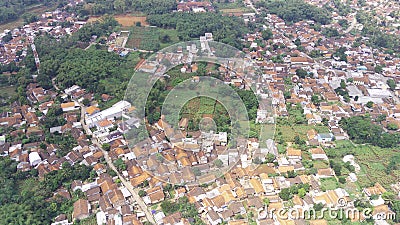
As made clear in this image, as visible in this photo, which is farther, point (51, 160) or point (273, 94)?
point (273, 94)

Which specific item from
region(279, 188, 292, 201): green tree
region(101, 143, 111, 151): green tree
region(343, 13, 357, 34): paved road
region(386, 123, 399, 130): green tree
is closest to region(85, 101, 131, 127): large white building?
region(101, 143, 111, 151): green tree

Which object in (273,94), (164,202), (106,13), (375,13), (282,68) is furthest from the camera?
(375,13)

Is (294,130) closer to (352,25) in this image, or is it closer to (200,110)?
(200,110)

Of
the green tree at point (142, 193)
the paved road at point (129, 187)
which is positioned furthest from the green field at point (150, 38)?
the green tree at point (142, 193)

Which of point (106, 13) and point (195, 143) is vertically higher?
point (106, 13)

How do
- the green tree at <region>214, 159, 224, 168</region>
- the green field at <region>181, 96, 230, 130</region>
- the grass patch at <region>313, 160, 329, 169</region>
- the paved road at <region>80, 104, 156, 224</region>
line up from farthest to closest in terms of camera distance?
the green field at <region>181, 96, 230, 130</region> → the grass patch at <region>313, 160, 329, 169</region> → the green tree at <region>214, 159, 224, 168</region> → the paved road at <region>80, 104, 156, 224</region>

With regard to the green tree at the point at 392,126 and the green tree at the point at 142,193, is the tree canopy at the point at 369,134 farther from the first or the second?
the green tree at the point at 142,193

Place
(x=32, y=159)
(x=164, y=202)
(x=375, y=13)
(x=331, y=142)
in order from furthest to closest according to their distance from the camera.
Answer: (x=375, y=13)
(x=331, y=142)
(x=32, y=159)
(x=164, y=202)

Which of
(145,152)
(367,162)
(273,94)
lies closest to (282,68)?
(273,94)

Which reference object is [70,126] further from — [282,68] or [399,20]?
[399,20]

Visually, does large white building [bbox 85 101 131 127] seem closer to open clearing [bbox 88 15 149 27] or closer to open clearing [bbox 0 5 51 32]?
open clearing [bbox 88 15 149 27]
